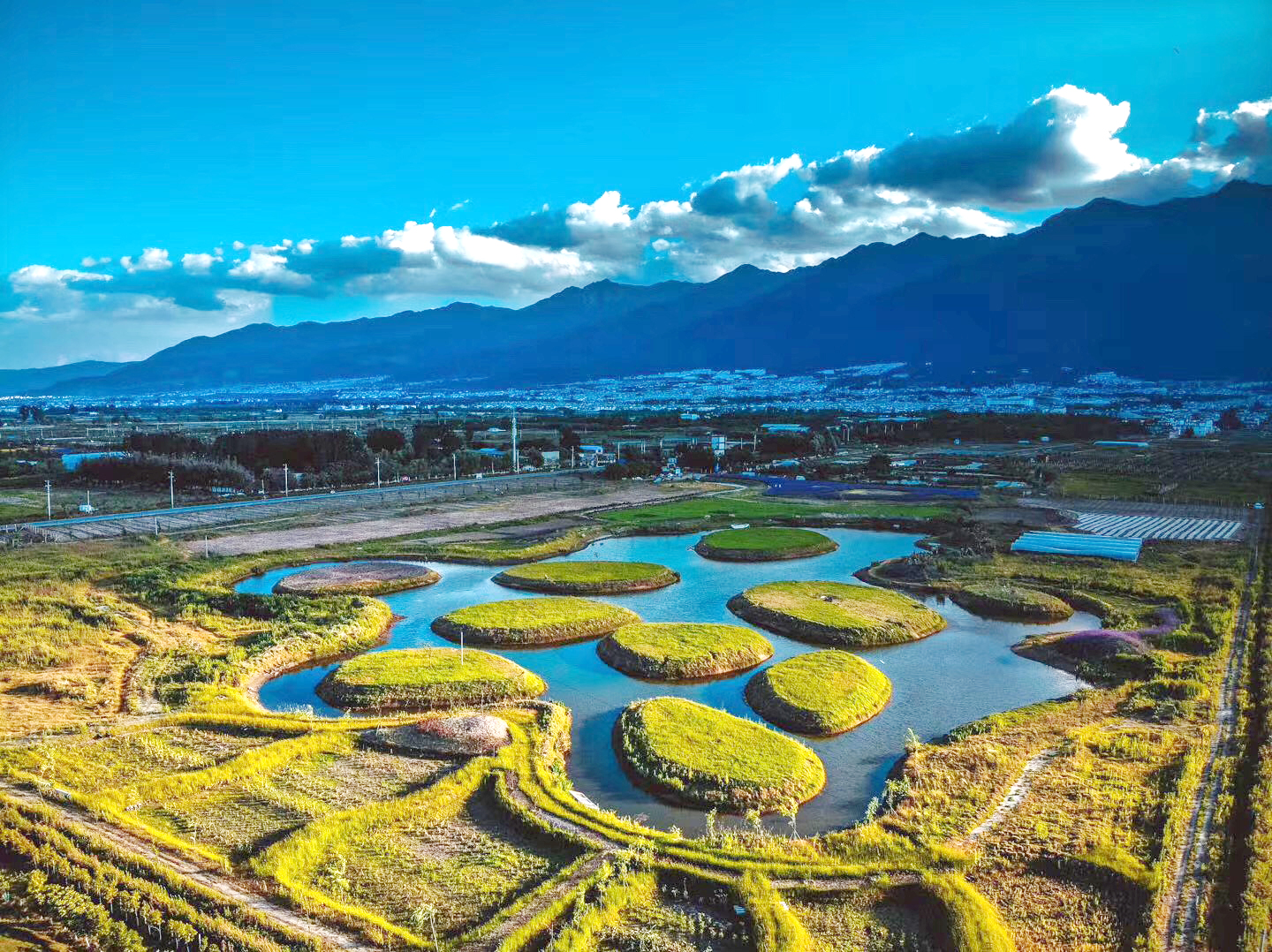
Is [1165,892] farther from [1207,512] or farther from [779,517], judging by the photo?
[1207,512]

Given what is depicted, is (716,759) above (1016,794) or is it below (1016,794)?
above

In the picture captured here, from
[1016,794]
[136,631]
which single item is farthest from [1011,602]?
[136,631]

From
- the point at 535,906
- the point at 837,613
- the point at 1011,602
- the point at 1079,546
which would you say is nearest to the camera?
the point at 535,906

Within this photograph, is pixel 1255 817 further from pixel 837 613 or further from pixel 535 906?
pixel 837 613

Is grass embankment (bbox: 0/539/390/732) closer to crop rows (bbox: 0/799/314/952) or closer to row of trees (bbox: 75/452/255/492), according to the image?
crop rows (bbox: 0/799/314/952)

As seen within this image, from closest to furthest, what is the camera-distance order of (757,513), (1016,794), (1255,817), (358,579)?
1. (1255,817)
2. (1016,794)
3. (358,579)
4. (757,513)

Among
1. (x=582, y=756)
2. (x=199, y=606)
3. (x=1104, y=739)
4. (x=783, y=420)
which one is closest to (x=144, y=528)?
(x=199, y=606)
